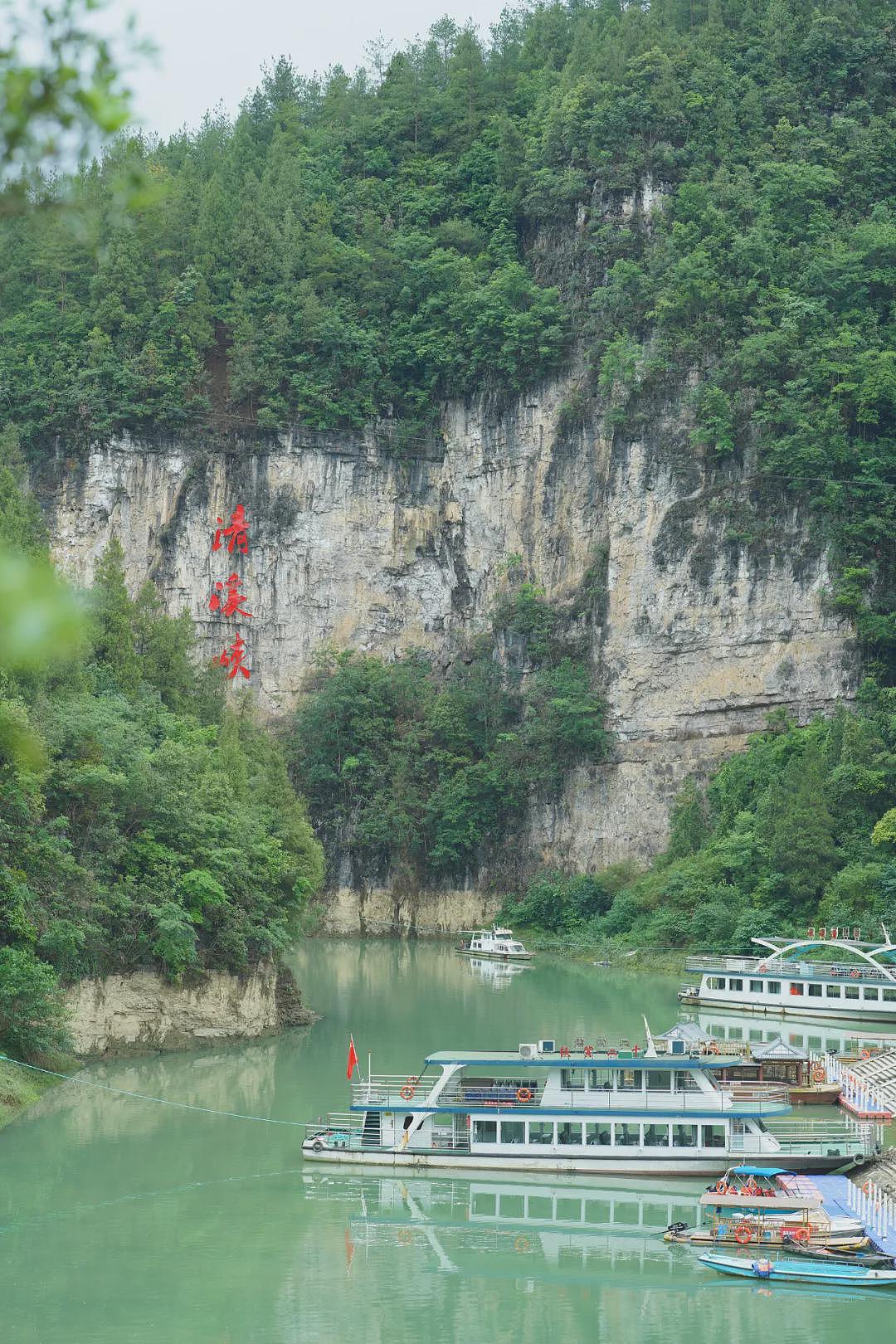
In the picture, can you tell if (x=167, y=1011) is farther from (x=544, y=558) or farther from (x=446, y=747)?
(x=544, y=558)

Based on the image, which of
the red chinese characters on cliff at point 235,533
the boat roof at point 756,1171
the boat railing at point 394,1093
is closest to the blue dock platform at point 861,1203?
the boat roof at point 756,1171

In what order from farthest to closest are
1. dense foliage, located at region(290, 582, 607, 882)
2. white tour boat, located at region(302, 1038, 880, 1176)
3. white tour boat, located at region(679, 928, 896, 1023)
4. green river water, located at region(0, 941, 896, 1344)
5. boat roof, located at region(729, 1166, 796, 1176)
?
dense foliage, located at region(290, 582, 607, 882) < white tour boat, located at region(679, 928, 896, 1023) < white tour boat, located at region(302, 1038, 880, 1176) < boat roof, located at region(729, 1166, 796, 1176) < green river water, located at region(0, 941, 896, 1344)

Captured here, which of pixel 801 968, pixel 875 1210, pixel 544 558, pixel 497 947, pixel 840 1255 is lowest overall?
pixel 840 1255

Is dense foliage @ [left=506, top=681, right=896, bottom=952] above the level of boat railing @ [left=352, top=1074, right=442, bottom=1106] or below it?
above

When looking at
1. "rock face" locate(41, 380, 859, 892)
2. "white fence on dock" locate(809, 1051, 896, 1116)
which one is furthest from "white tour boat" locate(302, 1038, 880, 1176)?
"rock face" locate(41, 380, 859, 892)

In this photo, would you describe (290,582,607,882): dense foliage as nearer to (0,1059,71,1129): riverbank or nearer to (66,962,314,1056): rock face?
(66,962,314,1056): rock face

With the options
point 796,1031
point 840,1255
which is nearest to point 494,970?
point 796,1031

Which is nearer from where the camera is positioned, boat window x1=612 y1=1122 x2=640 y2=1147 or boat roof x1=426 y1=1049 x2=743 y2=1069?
boat window x1=612 y1=1122 x2=640 y2=1147
